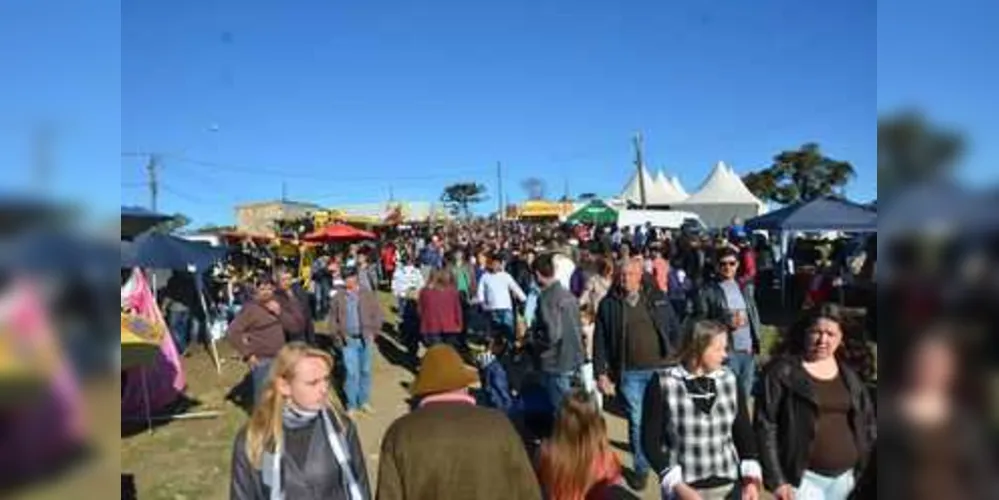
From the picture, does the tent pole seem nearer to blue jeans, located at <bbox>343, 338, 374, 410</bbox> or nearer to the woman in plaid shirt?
blue jeans, located at <bbox>343, 338, 374, 410</bbox>

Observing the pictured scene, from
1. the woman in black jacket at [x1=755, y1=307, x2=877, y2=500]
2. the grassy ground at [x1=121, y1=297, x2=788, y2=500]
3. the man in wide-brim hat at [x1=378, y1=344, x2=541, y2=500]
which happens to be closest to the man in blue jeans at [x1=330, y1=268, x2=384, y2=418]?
the grassy ground at [x1=121, y1=297, x2=788, y2=500]

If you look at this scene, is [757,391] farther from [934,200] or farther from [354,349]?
[354,349]

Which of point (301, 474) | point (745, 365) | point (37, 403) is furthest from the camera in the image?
→ point (745, 365)

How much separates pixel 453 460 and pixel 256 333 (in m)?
4.76

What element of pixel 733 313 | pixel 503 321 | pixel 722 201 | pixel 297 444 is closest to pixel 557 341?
pixel 733 313

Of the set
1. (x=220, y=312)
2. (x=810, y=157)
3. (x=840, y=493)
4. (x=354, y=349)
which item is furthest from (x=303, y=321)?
(x=810, y=157)

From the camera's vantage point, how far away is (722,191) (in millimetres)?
27031

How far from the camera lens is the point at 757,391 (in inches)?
148

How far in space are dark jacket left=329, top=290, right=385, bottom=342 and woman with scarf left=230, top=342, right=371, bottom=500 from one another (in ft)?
19.1

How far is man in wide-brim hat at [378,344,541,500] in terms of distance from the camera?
3299mm

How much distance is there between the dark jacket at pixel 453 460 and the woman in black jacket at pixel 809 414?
0.98 metres

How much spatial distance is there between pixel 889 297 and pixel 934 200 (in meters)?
0.15

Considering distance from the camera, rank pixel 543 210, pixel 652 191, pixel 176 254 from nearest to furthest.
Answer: pixel 176 254 → pixel 652 191 → pixel 543 210

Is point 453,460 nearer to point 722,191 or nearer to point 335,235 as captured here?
point 335,235
